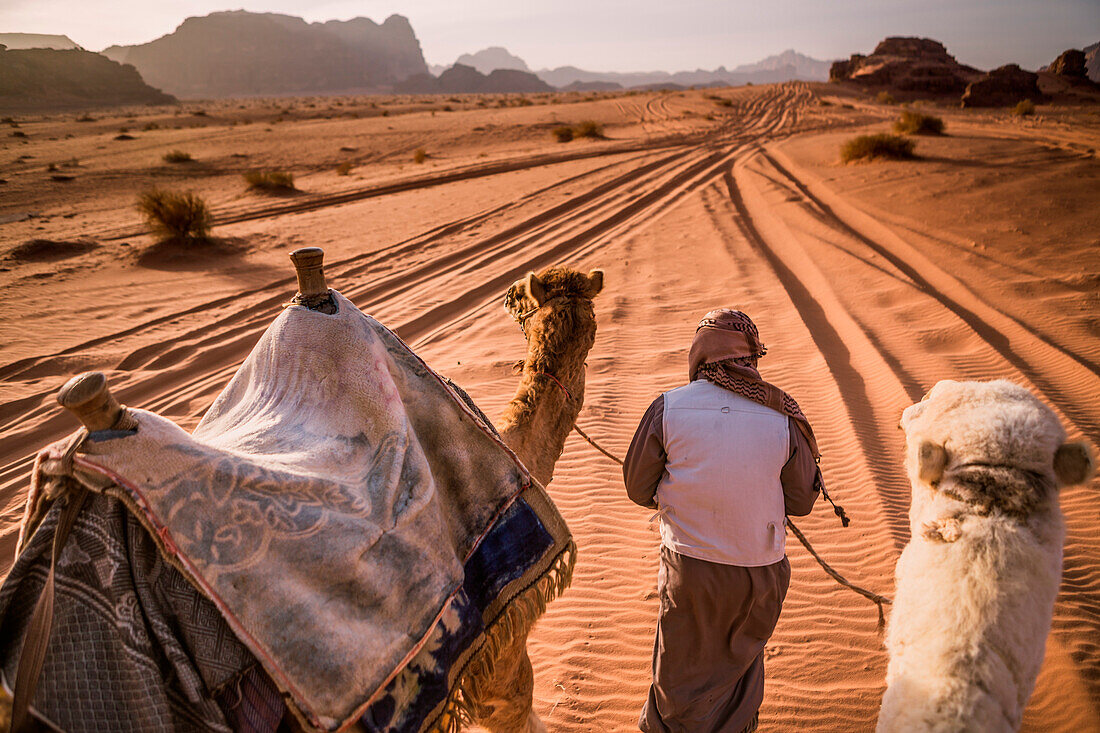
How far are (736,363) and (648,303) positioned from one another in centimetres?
712

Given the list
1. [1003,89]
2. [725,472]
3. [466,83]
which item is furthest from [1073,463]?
[466,83]

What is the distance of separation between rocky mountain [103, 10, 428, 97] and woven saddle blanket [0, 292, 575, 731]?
142707 mm

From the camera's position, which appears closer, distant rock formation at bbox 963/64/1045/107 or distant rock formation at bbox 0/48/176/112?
distant rock formation at bbox 963/64/1045/107

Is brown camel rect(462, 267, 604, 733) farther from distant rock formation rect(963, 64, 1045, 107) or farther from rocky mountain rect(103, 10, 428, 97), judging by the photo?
rocky mountain rect(103, 10, 428, 97)

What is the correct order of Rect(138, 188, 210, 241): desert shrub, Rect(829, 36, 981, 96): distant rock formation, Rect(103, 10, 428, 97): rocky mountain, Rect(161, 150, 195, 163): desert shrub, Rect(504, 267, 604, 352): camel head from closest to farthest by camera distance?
Rect(504, 267, 604, 352): camel head
Rect(138, 188, 210, 241): desert shrub
Rect(161, 150, 195, 163): desert shrub
Rect(829, 36, 981, 96): distant rock formation
Rect(103, 10, 428, 97): rocky mountain

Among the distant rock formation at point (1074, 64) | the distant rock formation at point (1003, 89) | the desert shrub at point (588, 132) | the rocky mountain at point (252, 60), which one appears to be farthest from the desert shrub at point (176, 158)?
the rocky mountain at point (252, 60)

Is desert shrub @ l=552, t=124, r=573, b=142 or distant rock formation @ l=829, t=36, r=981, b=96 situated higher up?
distant rock formation @ l=829, t=36, r=981, b=96

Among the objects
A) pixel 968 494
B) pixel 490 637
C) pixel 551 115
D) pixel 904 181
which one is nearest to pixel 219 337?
pixel 490 637

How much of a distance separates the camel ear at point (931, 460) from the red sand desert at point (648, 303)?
220cm

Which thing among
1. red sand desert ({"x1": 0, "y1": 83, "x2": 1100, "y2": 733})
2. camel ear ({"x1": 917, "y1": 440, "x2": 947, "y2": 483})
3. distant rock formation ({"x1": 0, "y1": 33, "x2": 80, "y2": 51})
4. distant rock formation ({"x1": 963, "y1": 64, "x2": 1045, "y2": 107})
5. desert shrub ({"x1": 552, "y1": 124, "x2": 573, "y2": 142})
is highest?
distant rock formation ({"x1": 0, "y1": 33, "x2": 80, "y2": 51})

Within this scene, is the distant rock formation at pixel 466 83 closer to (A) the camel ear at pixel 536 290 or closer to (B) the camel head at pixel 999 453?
(A) the camel ear at pixel 536 290

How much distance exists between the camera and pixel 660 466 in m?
2.59

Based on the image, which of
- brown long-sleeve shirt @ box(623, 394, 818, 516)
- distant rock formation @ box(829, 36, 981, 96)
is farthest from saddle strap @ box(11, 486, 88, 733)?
distant rock formation @ box(829, 36, 981, 96)

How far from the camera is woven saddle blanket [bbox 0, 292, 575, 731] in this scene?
4.55ft
